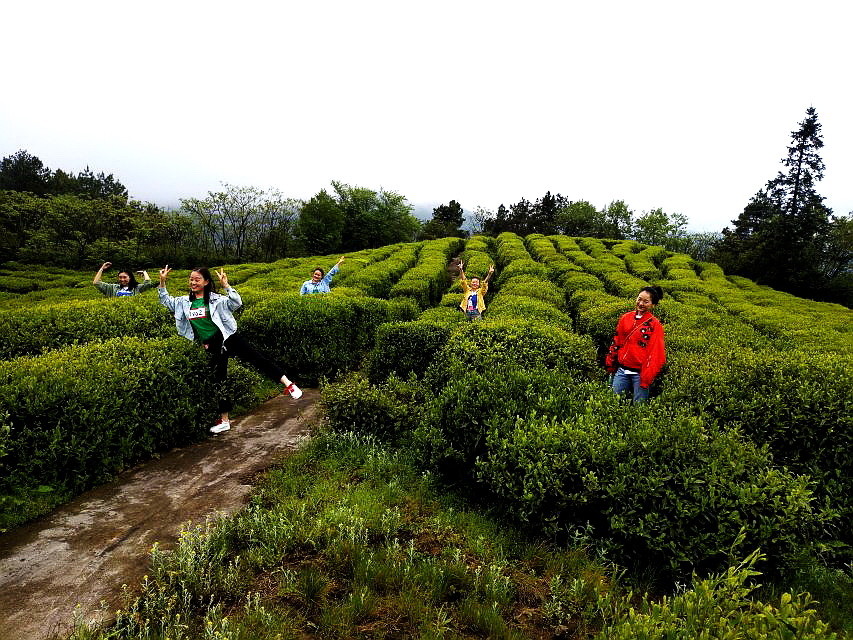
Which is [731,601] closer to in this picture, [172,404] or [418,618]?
[418,618]

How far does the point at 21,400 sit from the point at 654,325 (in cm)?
885

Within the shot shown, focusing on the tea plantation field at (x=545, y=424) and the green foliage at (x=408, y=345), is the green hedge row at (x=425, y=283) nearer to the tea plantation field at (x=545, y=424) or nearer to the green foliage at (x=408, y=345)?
the green foliage at (x=408, y=345)

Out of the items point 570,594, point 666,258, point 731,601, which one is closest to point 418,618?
point 570,594

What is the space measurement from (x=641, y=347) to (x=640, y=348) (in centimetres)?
2

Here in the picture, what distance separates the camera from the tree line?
37344 millimetres

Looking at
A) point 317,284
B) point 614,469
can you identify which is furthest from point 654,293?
point 317,284

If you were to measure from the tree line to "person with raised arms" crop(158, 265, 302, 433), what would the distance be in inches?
1723

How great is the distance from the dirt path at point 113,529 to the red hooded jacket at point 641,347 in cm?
574

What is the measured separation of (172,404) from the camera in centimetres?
626

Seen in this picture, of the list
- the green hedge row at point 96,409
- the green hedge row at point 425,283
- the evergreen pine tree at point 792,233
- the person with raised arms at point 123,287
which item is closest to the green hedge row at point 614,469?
the green hedge row at point 96,409

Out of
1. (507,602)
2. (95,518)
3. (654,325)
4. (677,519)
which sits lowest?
(95,518)

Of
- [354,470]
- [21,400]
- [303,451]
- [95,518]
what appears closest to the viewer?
[95,518]

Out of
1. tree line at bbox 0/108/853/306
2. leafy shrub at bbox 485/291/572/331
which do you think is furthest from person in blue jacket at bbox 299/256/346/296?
tree line at bbox 0/108/853/306

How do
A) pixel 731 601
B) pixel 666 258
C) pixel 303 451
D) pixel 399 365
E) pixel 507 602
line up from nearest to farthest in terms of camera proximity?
1. pixel 731 601
2. pixel 507 602
3. pixel 303 451
4. pixel 399 365
5. pixel 666 258
